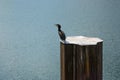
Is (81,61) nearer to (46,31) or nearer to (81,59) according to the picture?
(81,59)

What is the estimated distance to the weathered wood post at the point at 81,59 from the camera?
1.37 meters

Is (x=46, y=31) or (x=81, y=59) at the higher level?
(x=46, y=31)

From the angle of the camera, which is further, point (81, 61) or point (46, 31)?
point (46, 31)

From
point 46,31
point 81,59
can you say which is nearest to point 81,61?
point 81,59

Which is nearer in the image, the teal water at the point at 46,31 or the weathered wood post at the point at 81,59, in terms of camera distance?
the weathered wood post at the point at 81,59

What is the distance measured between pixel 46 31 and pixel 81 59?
3.97m

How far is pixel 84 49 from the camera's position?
53.7 inches

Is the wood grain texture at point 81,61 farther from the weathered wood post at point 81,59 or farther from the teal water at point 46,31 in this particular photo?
the teal water at point 46,31

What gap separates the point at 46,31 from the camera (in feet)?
17.4

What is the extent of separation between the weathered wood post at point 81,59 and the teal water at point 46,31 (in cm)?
235

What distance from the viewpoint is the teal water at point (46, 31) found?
397 centimetres

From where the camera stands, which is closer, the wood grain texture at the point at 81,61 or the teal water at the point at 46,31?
the wood grain texture at the point at 81,61

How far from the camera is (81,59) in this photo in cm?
137

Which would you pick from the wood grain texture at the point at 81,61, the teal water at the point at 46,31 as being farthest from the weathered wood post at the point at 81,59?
the teal water at the point at 46,31
